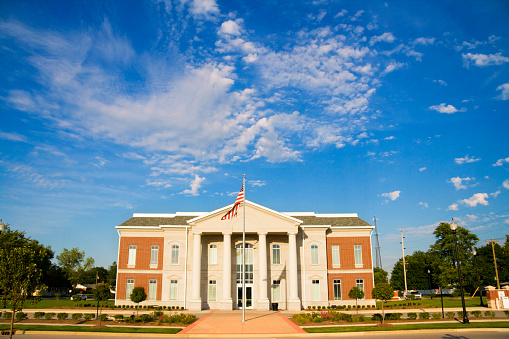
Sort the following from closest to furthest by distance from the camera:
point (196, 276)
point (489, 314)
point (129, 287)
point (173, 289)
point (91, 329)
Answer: point (91, 329)
point (489, 314)
point (196, 276)
point (173, 289)
point (129, 287)

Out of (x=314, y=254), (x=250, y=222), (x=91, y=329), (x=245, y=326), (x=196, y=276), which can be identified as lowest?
(x=245, y=326)

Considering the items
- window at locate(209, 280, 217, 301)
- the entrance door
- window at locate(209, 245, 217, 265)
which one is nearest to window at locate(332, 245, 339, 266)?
the entrance door

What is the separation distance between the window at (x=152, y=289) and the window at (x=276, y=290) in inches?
570

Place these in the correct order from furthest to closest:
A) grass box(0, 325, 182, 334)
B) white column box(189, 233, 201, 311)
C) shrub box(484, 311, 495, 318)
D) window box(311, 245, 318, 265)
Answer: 1. window box(311, 245, 318, 265)
2. white column box(189, 233, 201, 311)
3. shrub box(484, 311, 495, 318)
4. grass box(0, 325, 182, 334)

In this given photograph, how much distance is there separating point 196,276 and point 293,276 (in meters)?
11.3

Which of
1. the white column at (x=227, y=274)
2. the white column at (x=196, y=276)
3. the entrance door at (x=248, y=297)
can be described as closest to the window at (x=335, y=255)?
the entrance door at (x=248, y=297)

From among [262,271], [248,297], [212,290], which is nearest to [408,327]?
[262,271]

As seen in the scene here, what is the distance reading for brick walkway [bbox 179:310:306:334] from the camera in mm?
24770

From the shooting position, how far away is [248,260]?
42938 mm

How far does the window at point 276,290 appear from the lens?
1649 inches

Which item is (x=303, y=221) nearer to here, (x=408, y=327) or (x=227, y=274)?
(x=227, y=274)

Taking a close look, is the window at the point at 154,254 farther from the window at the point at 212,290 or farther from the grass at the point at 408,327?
the grass at the point at 408,327

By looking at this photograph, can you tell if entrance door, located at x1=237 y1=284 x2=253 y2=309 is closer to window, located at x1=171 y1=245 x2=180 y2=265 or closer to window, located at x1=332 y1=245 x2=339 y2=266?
window, located at x1=171 y1=245 x2=180 y2=265

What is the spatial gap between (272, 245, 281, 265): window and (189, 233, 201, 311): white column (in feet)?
29.8
